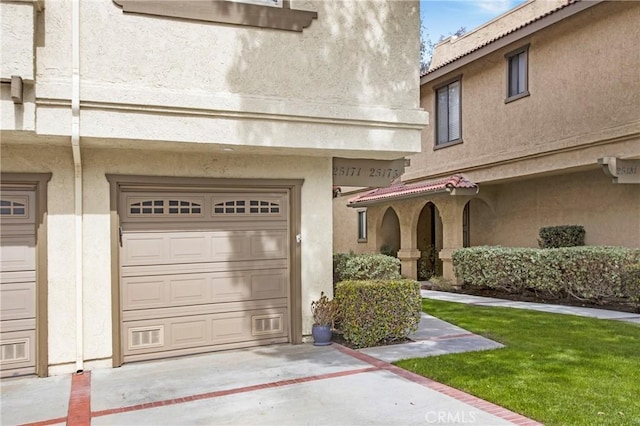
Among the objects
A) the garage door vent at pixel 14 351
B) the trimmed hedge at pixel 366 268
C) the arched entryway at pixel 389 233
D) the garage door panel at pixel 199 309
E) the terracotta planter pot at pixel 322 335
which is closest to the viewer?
the garage door vent at pixel 14 351

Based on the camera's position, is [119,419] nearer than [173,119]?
Yes

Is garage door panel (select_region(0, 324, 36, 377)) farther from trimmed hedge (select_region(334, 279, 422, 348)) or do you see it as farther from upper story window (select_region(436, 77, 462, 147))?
upper story window (select_region(436, 77, 462, 147))

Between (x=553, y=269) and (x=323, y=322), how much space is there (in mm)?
6941

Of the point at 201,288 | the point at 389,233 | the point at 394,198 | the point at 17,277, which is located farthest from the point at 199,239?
the point at 389,233

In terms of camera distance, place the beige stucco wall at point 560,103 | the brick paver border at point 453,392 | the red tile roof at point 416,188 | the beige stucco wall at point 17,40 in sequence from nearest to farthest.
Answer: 1. the brick paver border at point 453,392
2. the beige stucco wall at point 17,40
3. the beige stucco wall at point 560,103
4. the red tile roof at point 416,188

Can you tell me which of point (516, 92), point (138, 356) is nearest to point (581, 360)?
point (138, 356)

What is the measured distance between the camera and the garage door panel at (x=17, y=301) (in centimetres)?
709

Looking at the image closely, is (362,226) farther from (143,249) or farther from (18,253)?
(18,253)

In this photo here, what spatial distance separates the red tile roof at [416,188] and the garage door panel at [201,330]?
598cm

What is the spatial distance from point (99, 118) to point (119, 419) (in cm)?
362

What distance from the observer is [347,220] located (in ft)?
82.2

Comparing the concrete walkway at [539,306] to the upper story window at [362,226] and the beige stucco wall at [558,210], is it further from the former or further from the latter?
the upper story window at [362,226]

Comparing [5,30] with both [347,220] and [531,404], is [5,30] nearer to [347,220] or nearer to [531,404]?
[531,404]

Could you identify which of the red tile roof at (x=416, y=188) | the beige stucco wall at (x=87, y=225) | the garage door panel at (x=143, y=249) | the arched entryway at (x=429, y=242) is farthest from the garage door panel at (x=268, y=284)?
the arched entryway at (x=429, y=242)
